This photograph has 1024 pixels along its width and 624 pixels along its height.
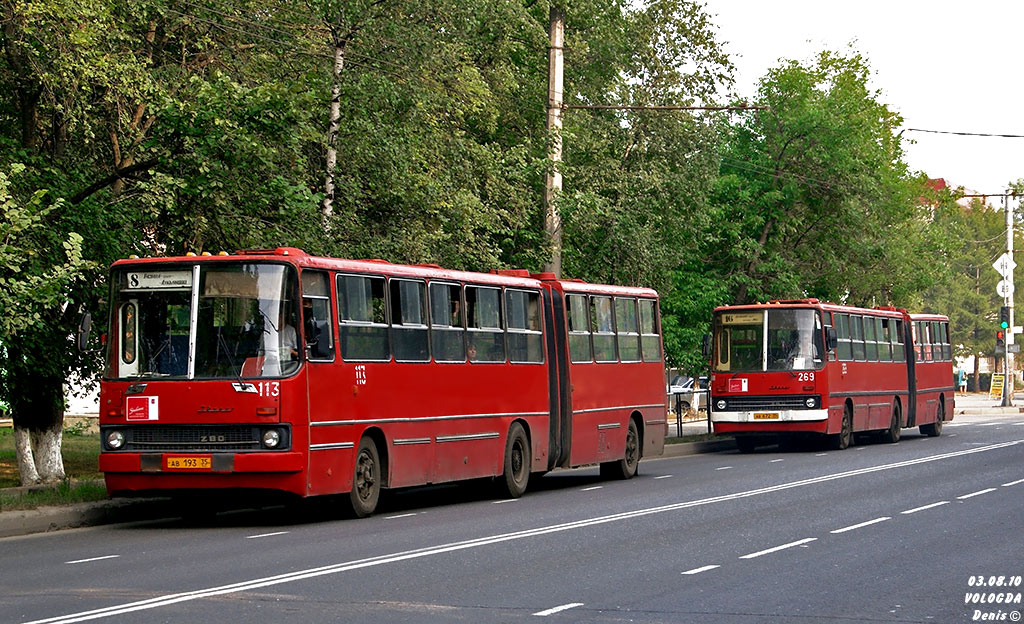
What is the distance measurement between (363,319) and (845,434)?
63.2 ft

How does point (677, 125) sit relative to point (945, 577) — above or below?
above

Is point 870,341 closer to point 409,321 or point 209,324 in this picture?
point 409,321

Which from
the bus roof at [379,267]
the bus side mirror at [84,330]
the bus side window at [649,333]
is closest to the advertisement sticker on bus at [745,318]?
the bus side window at [649,333]

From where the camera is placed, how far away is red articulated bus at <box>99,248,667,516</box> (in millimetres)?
17062

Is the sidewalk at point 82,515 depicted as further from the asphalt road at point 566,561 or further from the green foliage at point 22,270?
the green foliage at point 22,270

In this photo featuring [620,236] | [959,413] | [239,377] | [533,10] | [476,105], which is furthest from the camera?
[959,413]

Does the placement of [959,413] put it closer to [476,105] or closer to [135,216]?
[476,105]

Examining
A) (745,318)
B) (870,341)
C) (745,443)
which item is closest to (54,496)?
(745,318)

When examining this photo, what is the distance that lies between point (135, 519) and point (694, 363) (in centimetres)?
2314

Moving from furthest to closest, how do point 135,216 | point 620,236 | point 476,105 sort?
point 620,236, point 476,105, point 135,216

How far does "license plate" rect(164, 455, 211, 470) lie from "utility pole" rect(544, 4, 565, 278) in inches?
508

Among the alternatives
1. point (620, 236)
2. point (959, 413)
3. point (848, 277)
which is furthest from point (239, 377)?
point (959, 413)

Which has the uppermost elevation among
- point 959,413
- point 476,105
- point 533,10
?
point 533,10

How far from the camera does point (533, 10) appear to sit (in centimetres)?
3706
